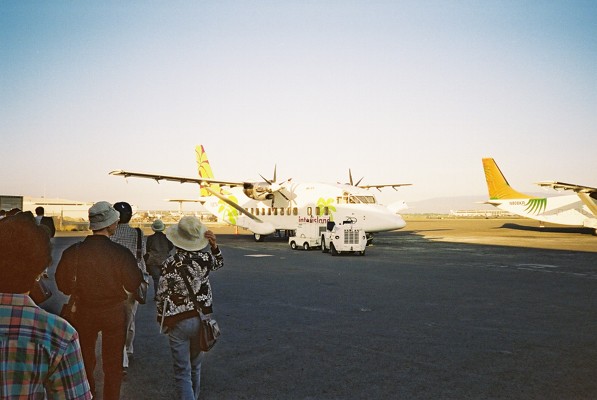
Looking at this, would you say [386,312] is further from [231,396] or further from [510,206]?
[510,206]

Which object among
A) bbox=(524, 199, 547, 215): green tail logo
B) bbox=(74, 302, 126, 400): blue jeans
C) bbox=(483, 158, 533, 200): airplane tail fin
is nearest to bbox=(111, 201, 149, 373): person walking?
bbox=(74, 302, 126, 400): blue jeans

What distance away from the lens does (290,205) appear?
29.8m

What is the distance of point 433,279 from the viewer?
13852mm

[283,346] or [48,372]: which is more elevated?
[48,372]

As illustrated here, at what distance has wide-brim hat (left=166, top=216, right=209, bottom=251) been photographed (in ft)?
15.1

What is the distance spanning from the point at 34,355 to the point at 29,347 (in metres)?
0.04

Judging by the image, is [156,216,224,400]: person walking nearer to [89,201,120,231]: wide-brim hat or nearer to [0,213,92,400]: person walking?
[89,201,120,231]: wide-brim hat

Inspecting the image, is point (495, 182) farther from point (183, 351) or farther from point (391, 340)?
point (183, 351)

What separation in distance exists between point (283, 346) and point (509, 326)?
4139 mm

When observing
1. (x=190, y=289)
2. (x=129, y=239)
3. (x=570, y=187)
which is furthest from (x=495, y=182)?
(x=190, y=289)

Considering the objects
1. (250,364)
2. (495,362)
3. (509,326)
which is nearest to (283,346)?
(250,364)

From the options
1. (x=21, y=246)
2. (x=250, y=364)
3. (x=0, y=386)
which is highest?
(x=21, y=246)

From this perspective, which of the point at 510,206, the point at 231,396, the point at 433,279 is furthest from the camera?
the point at 510,206

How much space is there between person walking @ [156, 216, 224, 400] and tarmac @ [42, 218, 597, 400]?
2.54ft
